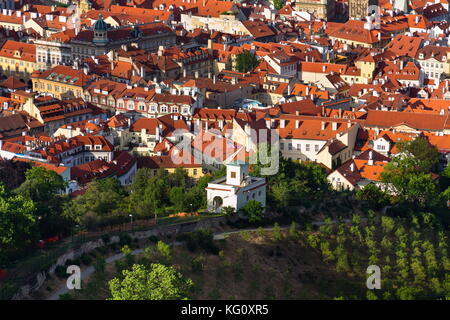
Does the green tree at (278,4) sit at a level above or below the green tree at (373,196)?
below

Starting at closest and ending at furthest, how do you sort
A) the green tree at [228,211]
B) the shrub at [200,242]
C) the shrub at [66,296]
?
the shrub at [66,296]
the shrub at [200,242]
the green tree at [228,211]

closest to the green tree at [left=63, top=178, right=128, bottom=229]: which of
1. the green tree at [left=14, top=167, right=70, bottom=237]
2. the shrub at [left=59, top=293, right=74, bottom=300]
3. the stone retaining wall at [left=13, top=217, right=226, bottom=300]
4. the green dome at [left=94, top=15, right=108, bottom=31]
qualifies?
the green tree at [left=14, top=167, right=70, bottom=237]

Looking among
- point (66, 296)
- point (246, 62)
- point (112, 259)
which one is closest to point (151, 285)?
point (66, 296)

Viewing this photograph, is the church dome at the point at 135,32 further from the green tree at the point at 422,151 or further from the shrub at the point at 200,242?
the shrub at the point at 200,242

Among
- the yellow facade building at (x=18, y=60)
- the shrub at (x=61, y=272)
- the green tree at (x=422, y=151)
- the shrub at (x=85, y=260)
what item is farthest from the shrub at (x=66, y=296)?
the yellow facade building at (x=18, y=60)

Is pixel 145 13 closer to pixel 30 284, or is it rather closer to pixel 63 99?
pixel 63 99

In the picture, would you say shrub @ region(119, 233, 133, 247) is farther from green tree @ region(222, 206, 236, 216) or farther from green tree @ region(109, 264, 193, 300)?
green tree @ region(222, 206, 236, 216)

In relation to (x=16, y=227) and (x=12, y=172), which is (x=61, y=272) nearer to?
(x=16, y=227)
